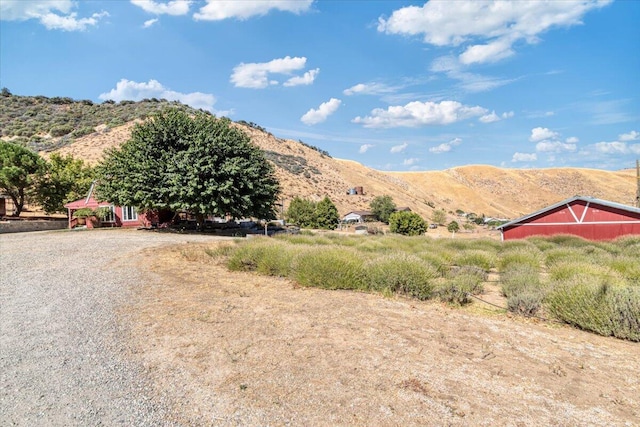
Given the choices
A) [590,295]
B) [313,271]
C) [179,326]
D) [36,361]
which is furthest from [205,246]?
[590,295]

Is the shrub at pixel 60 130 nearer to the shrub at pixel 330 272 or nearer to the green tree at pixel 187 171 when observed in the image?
the green tree at pixel 187 171

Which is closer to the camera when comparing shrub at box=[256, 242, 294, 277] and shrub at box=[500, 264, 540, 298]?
shrub at box=[500, 264, 540, 298]

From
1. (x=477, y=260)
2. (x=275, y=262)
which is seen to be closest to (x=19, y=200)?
(x=275, y=262)

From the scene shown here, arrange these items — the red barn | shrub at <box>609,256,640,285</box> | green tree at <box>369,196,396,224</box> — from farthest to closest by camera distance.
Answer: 1. green tree at <box>369,196,396,224</box>
2. the red barn
3. shrub at <box>609,256,640,285</box>

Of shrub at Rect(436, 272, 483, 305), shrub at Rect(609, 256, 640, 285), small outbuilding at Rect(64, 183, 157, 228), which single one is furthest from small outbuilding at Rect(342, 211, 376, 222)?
shrub at Rect(436, 272, 483, 305)

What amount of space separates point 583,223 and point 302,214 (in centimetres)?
3143

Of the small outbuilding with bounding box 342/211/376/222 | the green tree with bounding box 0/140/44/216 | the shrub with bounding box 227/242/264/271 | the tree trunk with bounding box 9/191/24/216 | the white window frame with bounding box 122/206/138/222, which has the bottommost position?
the shrub with bounding box 227/242/264/271

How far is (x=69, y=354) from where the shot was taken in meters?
5.95

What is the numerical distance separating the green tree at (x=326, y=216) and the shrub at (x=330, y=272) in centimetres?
3934

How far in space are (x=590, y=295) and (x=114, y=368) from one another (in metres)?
8.68

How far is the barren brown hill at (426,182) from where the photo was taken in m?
71.4

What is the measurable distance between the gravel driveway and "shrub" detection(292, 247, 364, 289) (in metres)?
4.50

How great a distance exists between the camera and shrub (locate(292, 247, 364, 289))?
1084 centimetres

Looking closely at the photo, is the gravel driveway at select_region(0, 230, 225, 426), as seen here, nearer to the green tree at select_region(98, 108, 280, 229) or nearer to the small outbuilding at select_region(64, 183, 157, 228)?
the green tree at select_region(98, 108, 280, 229)
